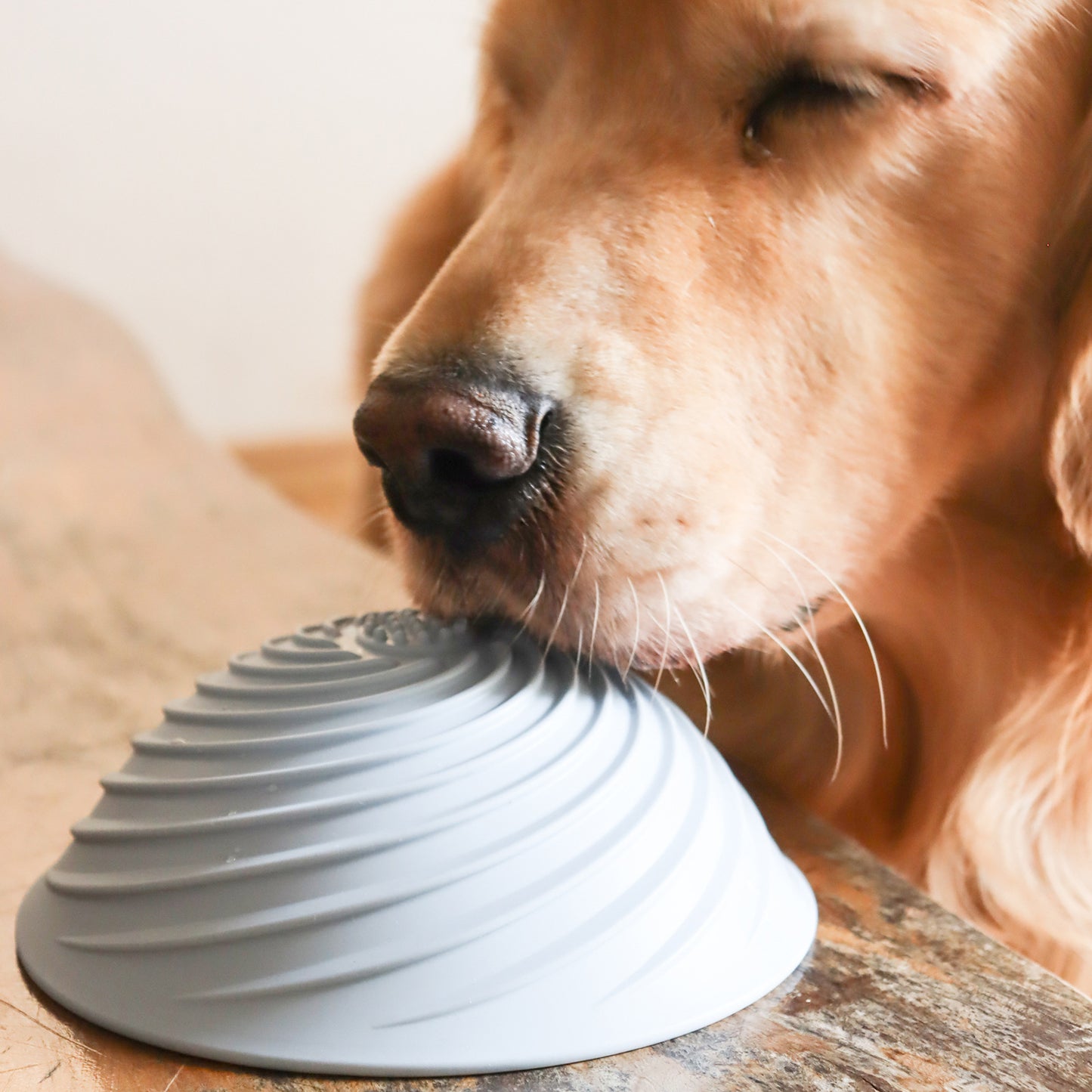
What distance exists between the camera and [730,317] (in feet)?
3.27

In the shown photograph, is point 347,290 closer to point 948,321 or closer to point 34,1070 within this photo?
point 948,321

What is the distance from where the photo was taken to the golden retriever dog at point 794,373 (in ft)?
2.93

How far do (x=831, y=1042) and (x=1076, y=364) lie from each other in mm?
604

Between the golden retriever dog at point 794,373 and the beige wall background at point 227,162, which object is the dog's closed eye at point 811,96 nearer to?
the golden retriever dog at point 794,373

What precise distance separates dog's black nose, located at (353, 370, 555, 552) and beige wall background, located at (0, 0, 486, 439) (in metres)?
2.09

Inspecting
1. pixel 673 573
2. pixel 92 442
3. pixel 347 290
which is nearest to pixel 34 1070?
pixel 673 573

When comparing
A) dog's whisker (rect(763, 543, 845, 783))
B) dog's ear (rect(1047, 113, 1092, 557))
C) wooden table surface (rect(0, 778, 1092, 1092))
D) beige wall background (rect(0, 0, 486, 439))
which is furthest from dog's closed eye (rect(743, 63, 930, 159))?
beige wall background (rect(0, 0, 486, 439))

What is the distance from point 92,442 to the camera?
2346 mm

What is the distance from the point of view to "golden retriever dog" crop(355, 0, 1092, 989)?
2.93 ft

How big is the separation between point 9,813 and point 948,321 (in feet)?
3.15

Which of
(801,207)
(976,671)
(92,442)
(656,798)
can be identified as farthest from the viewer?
(92,442)

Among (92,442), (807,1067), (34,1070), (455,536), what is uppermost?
(455,536)

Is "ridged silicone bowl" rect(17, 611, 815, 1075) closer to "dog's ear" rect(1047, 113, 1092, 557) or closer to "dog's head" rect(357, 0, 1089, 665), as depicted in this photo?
"dog's head" rect(357, 0, 1089, 665)

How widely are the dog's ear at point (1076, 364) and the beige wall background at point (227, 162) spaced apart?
2076mm
